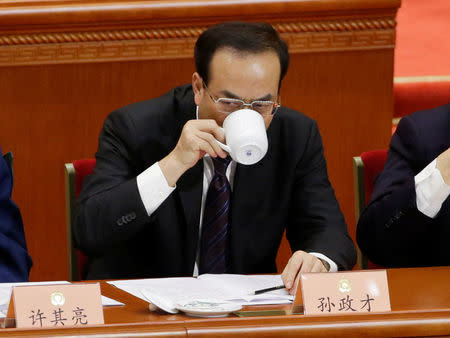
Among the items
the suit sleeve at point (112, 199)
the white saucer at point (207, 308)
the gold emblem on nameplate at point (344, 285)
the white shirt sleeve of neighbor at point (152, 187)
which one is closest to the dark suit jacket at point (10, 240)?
the suit sleeve at point (112, 199)

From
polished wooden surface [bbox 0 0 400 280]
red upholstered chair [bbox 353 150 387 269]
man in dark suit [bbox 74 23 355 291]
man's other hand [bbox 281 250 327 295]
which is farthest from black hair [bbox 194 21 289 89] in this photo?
polished wooden surface [bbox 0 0 400 280]

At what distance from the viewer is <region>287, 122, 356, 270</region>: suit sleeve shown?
194 cm

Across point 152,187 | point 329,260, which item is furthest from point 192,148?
point 329,260

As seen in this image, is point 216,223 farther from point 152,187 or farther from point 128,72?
point 128,72

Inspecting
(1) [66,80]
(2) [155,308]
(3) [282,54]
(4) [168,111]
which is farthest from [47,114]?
(2) [155,308]

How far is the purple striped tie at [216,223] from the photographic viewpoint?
2.00 m

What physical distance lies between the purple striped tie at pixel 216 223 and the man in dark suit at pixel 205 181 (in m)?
0.02

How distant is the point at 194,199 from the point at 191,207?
0.06 ft

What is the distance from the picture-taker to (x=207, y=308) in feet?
4.64

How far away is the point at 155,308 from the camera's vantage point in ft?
4.85

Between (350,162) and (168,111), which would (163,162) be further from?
(350,162)

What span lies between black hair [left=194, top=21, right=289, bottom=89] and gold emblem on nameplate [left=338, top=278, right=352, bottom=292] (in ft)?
2.15

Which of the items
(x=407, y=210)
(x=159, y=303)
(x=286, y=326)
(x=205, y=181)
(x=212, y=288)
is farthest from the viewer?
(x=205, y=181)

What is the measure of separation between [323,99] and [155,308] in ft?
4.65
